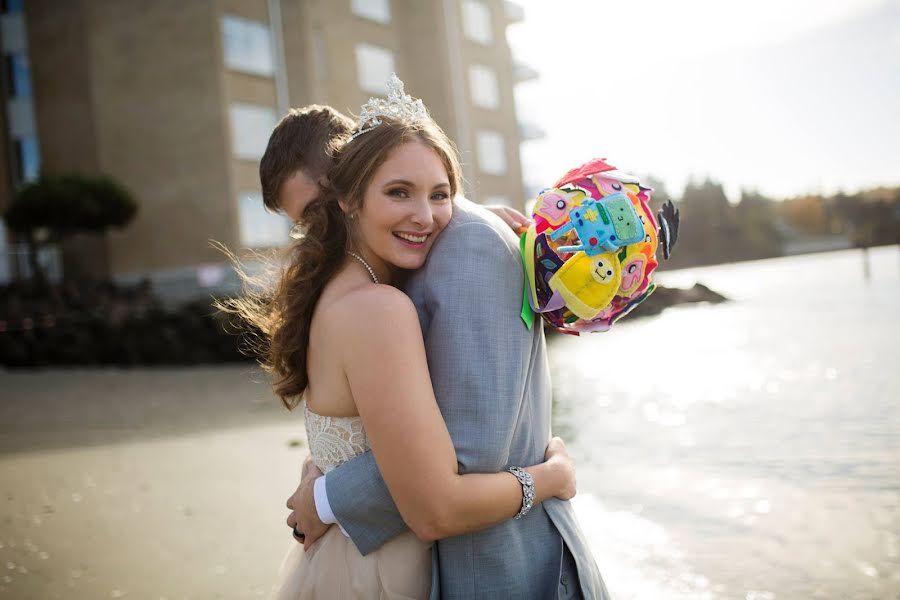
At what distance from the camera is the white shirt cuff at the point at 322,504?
178 centimetres

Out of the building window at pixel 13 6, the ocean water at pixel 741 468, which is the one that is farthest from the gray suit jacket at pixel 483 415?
the building window at pixel 13 6

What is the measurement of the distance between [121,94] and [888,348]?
18732 mm

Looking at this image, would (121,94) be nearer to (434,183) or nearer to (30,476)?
(30,476)

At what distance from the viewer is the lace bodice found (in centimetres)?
186

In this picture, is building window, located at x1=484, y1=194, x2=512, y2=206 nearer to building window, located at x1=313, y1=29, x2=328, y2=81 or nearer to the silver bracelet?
building window, located at x1=313, y1=29, x2=328, y2=81

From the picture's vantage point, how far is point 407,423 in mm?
1526

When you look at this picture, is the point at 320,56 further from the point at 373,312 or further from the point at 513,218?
the point at 373,312

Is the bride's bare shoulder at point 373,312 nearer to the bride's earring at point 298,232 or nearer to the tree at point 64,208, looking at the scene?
the bride's earring at point 298,232

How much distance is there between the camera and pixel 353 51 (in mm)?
24562

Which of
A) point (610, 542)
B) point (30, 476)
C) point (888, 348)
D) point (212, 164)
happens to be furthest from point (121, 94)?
point (610, 542)

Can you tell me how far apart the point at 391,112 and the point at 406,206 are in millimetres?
272

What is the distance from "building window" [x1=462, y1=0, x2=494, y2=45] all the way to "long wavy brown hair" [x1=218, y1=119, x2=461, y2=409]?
2936cm

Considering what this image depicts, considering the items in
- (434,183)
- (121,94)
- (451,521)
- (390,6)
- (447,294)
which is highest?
(390,6)

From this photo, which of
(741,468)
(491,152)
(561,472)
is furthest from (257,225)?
(561,472)
